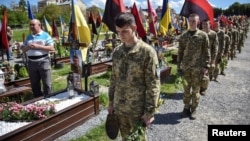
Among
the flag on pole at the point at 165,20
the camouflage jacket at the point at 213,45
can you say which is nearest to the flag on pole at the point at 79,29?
the camouflage jacket at the point at 213,45

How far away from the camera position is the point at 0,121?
5.03 meters

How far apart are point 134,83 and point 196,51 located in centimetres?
284

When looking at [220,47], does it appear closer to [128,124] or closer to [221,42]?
[221,42]

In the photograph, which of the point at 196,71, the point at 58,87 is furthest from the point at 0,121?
the point at 196,71

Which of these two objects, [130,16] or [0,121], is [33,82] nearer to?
[0,121]

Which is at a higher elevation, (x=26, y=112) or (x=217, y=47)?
(x=217, y=47)

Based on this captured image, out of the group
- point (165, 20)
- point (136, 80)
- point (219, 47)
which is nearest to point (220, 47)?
point (219, 47)

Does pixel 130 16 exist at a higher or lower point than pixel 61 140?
higher

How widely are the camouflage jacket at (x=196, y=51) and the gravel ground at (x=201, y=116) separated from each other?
1.25 m

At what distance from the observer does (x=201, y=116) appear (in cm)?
600

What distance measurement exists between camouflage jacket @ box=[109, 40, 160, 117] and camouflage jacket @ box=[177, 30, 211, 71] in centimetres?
269

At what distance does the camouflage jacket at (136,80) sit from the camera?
2.90m

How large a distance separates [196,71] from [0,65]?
20.9 ft

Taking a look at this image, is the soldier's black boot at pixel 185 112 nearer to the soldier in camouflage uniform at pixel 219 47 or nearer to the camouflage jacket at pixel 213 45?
the camouflage jacket at pixel 213 45
